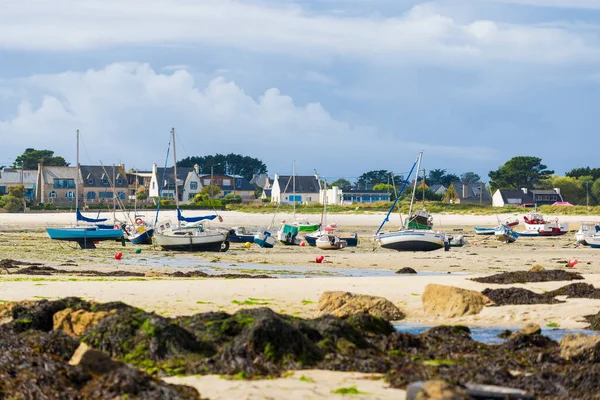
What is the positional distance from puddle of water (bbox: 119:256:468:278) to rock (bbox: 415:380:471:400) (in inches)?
750

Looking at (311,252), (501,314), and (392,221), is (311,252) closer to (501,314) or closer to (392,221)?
(501,314)

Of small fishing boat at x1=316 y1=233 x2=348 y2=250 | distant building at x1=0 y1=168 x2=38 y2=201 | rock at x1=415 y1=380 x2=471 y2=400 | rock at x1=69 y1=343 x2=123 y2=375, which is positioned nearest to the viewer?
rock at x1=415 y1=380 x2=471 y2=400

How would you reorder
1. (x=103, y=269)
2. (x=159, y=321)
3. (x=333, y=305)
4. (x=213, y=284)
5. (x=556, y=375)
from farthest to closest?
(x=103, y=269) < (x=213, y=284) < (x=333, y=305) < (x=159, y=321) < (x=556, y=375)

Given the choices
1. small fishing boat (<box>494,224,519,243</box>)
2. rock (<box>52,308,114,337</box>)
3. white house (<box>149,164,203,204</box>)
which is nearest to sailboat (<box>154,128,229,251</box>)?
small fishing boat (<box>494,224,519,243</box>)

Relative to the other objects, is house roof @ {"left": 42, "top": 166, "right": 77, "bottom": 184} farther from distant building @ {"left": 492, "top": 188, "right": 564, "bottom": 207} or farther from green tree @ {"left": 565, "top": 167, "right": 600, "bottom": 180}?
green tree @ {"left": 565, "top": 167, "right": 600, "bottom": 180}

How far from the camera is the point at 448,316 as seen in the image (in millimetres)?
18938

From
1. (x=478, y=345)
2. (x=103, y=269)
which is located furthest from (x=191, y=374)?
(x=103, y=269)

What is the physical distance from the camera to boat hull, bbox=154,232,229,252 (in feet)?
161

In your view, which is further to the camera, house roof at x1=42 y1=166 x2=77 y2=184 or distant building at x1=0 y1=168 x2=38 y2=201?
distant building at x1=0 y1=168 x2=38 y2=201

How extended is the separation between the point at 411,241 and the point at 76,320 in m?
34.1

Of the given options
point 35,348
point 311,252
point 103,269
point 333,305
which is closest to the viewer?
point 35,348

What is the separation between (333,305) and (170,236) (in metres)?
31.3

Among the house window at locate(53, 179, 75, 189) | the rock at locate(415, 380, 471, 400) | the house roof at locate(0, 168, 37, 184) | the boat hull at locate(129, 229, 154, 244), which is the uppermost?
the house roof at locate(0, 168, 37, 184)

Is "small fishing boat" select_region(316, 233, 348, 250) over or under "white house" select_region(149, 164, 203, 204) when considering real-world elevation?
under
